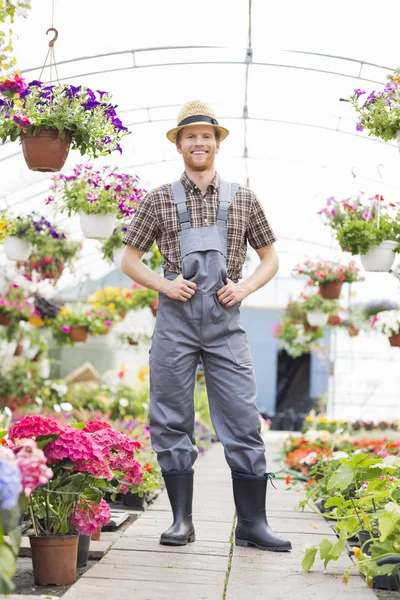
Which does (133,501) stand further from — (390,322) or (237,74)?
Result: (390,322)

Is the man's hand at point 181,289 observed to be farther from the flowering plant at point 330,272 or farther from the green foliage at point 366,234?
the flowering plant at point 330,272

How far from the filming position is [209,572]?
7.84 feet

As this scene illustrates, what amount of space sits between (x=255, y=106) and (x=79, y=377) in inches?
175

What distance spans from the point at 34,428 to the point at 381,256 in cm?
296

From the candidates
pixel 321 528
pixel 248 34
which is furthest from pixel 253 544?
pixel 248 34

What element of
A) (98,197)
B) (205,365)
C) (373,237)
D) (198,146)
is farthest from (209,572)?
(98,197)

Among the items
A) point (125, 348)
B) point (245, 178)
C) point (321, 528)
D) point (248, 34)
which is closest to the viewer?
point (321, 528)

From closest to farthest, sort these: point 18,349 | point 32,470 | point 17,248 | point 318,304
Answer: point 32,470
point 17,248
point 18,349
point 318,304

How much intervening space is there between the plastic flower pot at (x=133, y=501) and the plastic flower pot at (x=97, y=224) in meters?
1.84

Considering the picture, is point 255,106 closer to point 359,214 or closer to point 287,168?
point 287,168

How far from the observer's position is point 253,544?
9.35 ft

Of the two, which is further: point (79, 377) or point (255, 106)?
point (79, 377)

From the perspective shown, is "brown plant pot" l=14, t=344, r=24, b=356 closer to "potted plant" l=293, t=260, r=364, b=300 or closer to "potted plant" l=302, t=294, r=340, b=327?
"potted plant" l=302, t=294, r=340, b=327

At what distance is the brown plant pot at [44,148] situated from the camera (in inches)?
125
